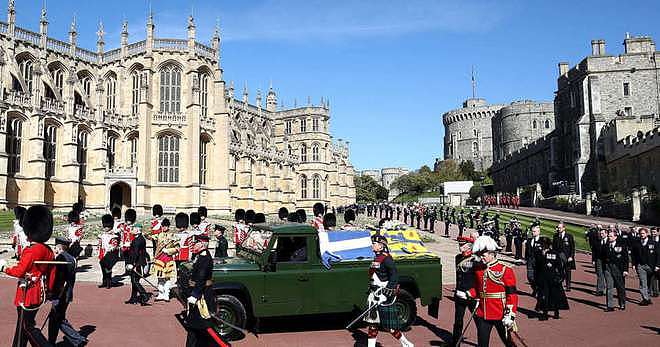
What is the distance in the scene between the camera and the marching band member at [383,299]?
819cm

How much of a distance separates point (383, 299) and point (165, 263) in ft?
22.9

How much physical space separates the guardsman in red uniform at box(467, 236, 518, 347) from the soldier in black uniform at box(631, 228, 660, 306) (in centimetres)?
832

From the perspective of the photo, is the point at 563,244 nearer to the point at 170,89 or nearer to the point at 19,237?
the point at 19,237

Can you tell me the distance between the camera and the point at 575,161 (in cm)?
5291

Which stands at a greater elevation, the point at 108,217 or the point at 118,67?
the point at 118,67

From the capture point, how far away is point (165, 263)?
1296cm

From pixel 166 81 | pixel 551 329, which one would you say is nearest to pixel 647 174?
pixel 551 329

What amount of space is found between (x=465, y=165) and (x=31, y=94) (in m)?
83.2

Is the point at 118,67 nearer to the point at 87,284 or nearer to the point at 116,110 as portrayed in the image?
the point at 116,110

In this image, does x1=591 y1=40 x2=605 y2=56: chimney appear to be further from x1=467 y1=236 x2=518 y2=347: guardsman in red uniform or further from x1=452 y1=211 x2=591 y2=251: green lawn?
x1=467 y1=236 x2=518 y2=347: guardsman in red uniform

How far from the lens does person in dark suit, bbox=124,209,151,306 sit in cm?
1216

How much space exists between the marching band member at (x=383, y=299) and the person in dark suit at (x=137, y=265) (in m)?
6.52

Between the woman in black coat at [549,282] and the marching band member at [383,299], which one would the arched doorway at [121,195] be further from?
the marching band member at [383,299]

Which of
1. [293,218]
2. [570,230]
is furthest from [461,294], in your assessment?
[570,230]
